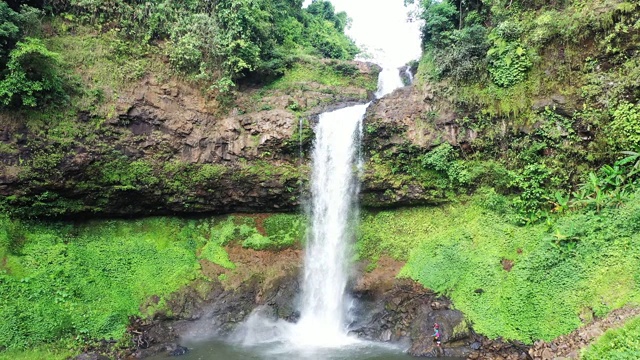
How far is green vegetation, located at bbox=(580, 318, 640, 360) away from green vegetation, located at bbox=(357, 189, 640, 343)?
1205 millimetres

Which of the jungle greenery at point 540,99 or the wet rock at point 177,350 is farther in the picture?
the wet rock at point 177,350

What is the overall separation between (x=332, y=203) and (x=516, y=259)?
21.6ft

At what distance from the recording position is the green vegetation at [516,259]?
9.48 meters

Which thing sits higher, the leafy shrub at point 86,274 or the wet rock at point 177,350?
the leafy shrub at point 86,274

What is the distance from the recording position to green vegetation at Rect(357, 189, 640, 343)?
948 cm

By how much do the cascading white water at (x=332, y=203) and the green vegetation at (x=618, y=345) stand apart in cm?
788

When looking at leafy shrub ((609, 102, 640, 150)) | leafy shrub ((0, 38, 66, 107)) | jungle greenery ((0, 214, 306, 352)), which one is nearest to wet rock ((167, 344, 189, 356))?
jungle greenery ((0, 214, 306, 352))

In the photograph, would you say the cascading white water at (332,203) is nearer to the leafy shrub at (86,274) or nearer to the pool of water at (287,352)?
the pool of water at (287,352)

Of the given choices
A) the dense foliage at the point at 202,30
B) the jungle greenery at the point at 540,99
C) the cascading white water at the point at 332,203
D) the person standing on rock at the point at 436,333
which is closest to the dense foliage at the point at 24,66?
the dense foliage at the point at 202,30

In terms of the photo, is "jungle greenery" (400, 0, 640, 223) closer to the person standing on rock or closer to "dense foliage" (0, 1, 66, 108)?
the person standing on rock

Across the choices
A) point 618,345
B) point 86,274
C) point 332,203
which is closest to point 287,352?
point 332,203

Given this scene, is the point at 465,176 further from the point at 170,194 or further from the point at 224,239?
the point at 170,194

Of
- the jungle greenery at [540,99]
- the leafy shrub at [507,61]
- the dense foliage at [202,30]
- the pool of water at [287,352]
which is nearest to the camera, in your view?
the pool of water at [287,352]

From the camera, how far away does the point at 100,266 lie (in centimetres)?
1333
